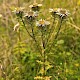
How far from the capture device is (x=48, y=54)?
6.67 ft

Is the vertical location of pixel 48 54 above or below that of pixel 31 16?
below

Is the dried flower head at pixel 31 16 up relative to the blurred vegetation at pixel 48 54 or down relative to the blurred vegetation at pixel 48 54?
up

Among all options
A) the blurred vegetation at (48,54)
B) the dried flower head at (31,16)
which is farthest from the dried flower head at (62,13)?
the blurred vegetation at (48,54)

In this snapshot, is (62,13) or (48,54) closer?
(62,13)

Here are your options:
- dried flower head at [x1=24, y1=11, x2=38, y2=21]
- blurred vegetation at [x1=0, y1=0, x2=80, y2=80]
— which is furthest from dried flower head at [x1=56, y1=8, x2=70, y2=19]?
blurred vegetation at [x1=0, y1=0, x2=80, y2=80]

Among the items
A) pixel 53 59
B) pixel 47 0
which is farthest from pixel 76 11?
pixel 53 59

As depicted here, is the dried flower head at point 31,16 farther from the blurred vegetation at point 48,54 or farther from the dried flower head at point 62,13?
the blurred vegetation at point 48,54

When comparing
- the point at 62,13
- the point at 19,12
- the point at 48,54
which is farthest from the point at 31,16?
the point at 48,54

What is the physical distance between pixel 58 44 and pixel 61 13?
2.38 ft

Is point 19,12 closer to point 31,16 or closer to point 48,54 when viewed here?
point 31,16

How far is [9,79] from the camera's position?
7.22 ft

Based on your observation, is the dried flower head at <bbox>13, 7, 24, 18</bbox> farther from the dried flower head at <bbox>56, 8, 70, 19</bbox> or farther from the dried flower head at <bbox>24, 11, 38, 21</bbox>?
the dried flower head at <bbox>56, 8, 70, 19</bbox>

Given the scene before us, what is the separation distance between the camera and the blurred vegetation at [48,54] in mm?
2225

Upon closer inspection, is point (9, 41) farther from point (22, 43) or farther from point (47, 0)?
point (47, 0)
